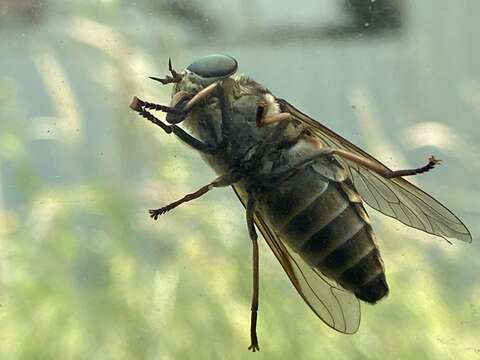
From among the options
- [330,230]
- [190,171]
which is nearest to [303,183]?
[330,230]

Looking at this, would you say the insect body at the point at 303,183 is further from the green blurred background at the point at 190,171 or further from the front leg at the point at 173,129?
the green blurred background at the point at 190,171

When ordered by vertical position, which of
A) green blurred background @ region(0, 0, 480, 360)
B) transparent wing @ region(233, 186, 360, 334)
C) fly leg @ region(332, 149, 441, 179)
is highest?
fly leg @ region(332, 149, 441, 179)

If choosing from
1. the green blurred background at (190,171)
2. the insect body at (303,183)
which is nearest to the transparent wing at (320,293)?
the insect body at (303,183)

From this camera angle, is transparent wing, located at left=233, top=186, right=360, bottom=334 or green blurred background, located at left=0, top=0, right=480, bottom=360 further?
green blurred background, located at left=0, top=0, right=480, bottom=360

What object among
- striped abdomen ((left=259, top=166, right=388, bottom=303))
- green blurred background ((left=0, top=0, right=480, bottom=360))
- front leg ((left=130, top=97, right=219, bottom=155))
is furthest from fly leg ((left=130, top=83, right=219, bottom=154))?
green blurred background ((left=0, top=0, right=480, bottom=360))

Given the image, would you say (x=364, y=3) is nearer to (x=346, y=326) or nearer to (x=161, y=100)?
(x=161, y=100)

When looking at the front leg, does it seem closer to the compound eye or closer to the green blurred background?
the compound eye

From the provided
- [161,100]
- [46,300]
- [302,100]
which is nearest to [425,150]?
[302,100]
